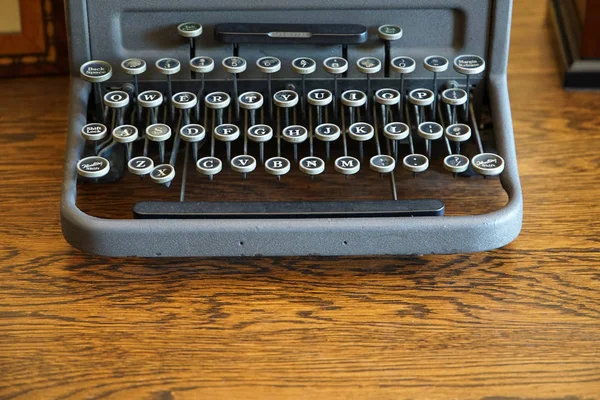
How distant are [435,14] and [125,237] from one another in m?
0.64

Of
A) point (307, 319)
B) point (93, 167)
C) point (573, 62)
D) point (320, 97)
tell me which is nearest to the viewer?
point (307, 319)

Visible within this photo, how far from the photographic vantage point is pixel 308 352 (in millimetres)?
1202

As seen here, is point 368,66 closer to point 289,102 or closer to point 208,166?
point 289,102

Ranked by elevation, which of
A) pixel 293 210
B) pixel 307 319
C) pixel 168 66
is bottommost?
pixel 307 319

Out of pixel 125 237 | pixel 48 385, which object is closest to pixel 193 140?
pixel 125 237

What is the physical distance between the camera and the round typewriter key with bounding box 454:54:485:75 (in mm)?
1482

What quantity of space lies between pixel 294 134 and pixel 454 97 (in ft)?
0.87

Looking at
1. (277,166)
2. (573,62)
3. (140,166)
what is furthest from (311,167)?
(573,62)

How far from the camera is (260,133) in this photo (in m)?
1.43

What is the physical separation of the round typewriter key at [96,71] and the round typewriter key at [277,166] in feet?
1.05

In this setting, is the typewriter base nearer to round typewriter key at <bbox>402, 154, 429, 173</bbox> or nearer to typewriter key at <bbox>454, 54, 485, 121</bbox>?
typewriter key at <bbox>454, 54, 485, 121</bbox>

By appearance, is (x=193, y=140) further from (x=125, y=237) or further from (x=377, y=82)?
(x=377, y=82)

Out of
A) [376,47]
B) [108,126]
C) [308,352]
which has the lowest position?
[308,352]

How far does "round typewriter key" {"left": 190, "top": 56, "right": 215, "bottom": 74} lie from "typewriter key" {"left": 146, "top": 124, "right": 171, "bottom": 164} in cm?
11
